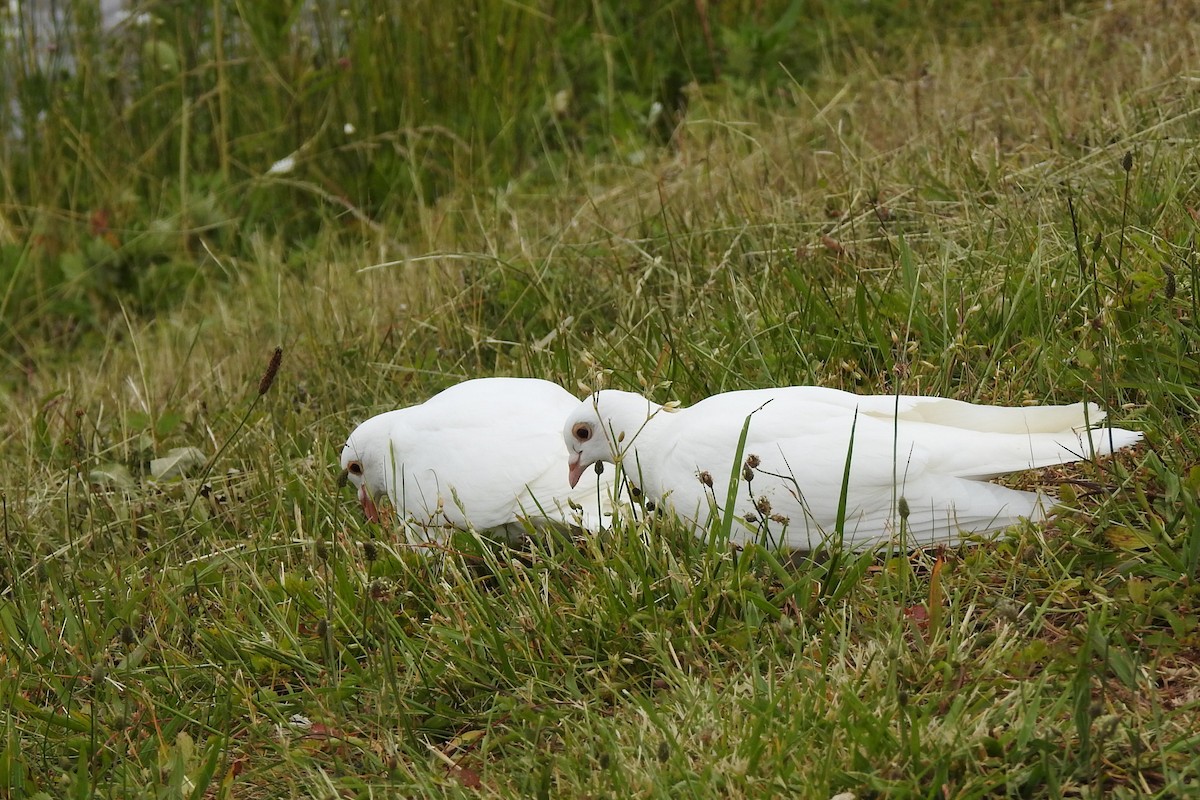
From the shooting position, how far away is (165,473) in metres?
3.84

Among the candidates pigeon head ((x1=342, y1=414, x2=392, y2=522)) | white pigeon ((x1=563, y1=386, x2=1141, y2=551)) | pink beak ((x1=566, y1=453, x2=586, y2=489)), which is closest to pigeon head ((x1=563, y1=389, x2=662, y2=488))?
pink beak ((x1=566, y1=453, x2=586, y2=489))

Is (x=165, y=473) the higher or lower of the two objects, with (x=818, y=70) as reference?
lower

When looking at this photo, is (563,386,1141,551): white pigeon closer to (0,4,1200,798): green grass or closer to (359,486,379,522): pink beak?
(0,4,1200,798): green grass

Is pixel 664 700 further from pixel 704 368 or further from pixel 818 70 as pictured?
pixel 818 70

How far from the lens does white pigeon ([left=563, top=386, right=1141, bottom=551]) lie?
Result: 2.46m

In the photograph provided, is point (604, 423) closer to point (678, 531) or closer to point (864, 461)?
point (678, 531)

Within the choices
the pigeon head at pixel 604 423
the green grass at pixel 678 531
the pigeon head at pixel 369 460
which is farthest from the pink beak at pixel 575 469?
the pigeon head at pixel 369 460

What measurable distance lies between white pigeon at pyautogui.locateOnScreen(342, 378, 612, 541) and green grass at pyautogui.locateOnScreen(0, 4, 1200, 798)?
8 centimetres

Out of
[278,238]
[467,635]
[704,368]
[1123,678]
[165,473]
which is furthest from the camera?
[278,238]

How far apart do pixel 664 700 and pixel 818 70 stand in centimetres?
452

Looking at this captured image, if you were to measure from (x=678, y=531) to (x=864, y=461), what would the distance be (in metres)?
0.40

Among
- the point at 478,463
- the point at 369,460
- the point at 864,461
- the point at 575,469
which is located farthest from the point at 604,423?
the point at 369,460

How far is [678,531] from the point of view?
8.69ft

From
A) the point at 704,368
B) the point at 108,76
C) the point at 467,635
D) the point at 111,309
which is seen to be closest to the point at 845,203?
the point at 704,368
